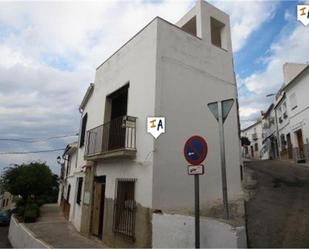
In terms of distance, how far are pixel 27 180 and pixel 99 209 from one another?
1535cm

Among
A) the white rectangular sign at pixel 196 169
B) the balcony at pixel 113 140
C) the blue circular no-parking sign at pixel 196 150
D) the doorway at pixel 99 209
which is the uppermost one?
the balcony at pixel 113 140

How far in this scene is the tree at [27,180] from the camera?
22734mm

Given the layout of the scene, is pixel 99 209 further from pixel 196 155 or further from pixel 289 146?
pixel 289 146

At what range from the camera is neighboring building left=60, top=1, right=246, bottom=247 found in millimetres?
7199

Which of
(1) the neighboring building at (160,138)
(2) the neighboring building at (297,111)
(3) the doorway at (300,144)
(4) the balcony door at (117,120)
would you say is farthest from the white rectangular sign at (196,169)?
(3) the doorway at (300,144)

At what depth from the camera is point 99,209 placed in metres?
10.1

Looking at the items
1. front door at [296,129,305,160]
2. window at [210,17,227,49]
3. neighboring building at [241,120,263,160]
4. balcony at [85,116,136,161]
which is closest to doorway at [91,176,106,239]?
balcony at [85,116,136,161]

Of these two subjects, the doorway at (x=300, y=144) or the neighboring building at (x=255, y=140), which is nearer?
the doorway at (x=300, y=144)

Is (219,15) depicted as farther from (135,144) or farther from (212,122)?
(135,144)

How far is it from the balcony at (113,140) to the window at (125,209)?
3.08 feet

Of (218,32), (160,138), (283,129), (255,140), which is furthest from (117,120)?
(255,140)

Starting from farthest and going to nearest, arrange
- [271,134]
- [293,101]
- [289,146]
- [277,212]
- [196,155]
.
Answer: [271,134]
[289,146]
[293,101]
[277,212]
[196,155]

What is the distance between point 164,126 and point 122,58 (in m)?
3.77

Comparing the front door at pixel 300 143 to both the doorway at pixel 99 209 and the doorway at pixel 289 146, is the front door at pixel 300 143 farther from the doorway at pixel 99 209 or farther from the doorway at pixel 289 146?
→ the doorway at pixel 99 209
